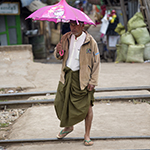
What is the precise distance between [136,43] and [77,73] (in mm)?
7373

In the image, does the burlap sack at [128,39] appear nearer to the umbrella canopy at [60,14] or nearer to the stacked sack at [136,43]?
the stacked sack at [136,43]

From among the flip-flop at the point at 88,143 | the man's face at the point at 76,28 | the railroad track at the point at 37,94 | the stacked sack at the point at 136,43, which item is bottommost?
the railroad track at the point at 37,94

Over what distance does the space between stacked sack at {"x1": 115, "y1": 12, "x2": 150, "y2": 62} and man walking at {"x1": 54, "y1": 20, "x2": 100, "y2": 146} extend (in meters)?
6.69

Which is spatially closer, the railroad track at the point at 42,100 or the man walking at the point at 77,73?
the man walking at the point at 77,73

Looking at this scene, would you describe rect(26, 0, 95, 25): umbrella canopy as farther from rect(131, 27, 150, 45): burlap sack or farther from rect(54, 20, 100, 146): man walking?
rect(131, 27, 150, 45): burlap sack

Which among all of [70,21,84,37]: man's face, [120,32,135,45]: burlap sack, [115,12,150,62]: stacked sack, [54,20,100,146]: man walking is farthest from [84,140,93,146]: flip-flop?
[120,32,135,45]: burlap sack

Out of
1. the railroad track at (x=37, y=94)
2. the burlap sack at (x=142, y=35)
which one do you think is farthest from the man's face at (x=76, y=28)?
the burlap sack at (x=142, y=35)

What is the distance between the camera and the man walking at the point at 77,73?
3.46 m

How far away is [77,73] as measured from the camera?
11.5 feet

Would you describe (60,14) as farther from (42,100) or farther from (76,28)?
(42,100)

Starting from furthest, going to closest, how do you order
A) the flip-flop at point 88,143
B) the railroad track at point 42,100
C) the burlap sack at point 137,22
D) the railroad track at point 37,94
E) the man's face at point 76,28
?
the burlap sack at point 137,22, the railroad track at point 37,94, the railroad track at point 42,100, the flip-flop at point 88,143, the man's face at point 76,28

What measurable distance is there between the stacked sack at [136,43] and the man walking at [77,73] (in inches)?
263

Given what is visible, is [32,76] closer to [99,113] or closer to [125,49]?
[99,113]

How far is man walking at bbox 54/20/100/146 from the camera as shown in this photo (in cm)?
346
